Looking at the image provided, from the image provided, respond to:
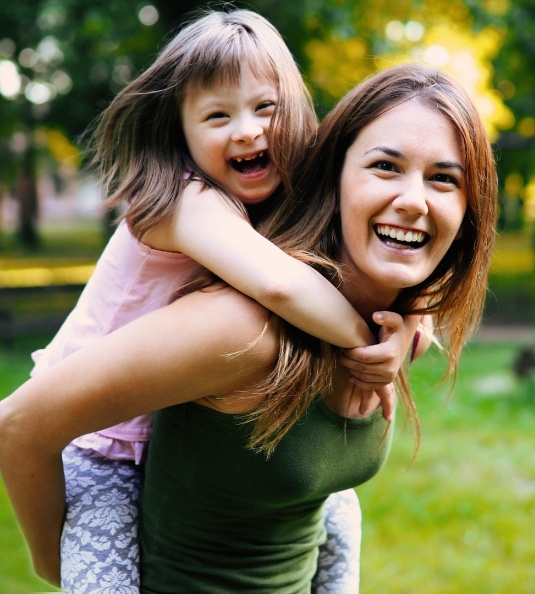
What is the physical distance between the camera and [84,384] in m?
1.60

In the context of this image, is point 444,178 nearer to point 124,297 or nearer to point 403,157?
point 403,157

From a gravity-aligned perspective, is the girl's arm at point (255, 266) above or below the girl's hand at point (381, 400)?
above

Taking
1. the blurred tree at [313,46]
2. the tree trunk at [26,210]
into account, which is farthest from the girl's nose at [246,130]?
the tree trunk at [26,210]

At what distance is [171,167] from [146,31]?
26.6 feet

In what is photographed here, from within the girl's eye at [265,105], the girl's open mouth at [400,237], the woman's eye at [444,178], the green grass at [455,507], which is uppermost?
the girl's eye at [265,105]

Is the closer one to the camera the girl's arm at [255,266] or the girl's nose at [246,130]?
the girl's arm at [255,266]

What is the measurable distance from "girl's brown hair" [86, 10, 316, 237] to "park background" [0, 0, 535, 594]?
7.5 inches

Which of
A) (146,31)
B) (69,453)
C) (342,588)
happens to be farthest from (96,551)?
(146,31)

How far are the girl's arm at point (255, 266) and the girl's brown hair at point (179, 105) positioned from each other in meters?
0.12

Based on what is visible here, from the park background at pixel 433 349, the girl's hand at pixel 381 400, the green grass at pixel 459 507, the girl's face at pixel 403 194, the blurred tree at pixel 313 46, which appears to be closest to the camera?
the girl's face at pixel 403 194

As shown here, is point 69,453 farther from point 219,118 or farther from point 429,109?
point 429,109

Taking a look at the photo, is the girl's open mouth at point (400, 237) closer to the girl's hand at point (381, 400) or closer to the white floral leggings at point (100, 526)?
the girl's hand at point (381, 400)

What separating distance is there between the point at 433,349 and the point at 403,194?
1.44 metres

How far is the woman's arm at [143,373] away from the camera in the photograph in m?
1.57
